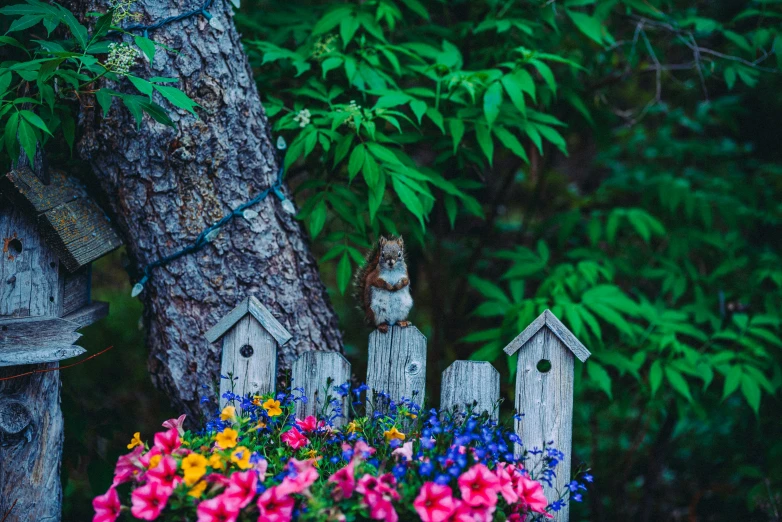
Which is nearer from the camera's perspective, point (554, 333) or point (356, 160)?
point (554, 333)

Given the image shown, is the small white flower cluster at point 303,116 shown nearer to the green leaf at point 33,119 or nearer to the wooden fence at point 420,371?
the wooden fence at point 420,371

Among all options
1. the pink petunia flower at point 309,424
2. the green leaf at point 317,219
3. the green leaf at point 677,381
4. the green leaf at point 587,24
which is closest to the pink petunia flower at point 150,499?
the pink petunia flower at point 309,424

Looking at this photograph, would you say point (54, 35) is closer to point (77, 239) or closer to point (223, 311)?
point (77, 239)

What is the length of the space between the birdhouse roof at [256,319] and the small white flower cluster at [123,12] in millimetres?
1221

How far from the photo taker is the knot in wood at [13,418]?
7.57 ft

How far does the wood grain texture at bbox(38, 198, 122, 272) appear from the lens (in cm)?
229

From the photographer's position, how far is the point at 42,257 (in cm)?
236

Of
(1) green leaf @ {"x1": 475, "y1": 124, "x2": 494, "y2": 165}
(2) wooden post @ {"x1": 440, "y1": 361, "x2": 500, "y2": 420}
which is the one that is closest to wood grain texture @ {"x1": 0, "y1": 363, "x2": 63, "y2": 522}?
(2) wooden post @ {"x1": 440, "y1": 361, "x2": 500, "y2": 420}

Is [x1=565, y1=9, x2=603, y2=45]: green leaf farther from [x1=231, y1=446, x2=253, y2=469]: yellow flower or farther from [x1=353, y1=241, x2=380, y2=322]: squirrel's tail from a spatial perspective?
[x1=231, y1=446, x2=253, y2=469]: yellow flower

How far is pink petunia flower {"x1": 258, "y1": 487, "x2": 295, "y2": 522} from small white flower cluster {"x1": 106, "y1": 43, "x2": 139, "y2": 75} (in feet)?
5.04

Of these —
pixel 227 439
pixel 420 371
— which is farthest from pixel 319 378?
pixel 227 439

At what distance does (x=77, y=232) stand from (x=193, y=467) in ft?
3.83

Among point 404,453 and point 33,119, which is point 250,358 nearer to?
point 404,453

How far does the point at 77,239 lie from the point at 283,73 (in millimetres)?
1300
